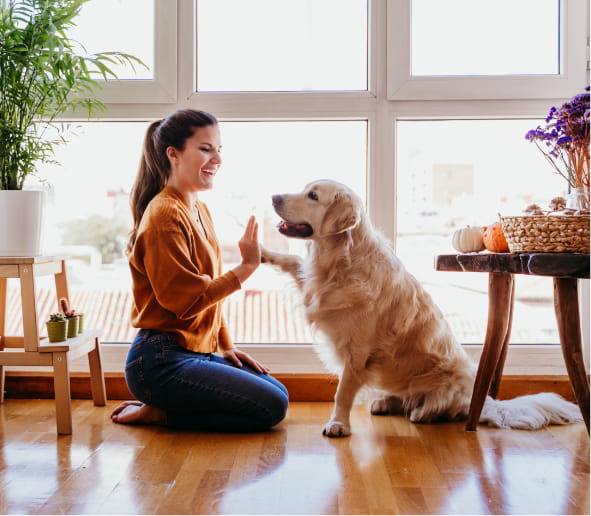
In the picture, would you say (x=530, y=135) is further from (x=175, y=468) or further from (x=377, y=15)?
(x=175, y=468)

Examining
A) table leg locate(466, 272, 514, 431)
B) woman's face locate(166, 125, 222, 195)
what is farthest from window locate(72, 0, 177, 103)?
table leg locate(466, 272, 514, 431)

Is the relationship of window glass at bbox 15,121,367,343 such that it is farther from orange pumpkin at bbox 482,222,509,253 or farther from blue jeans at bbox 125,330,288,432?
orange pumpkin at bbox 482,222,509,253

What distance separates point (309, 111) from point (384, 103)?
1.09 feet

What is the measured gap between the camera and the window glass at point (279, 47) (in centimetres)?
264

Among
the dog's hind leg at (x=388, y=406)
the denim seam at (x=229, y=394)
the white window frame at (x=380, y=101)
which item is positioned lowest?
the dog's hind leg at (x=388, y=406)

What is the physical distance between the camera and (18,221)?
218cm

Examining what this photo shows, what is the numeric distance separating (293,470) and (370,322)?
64 centimetres

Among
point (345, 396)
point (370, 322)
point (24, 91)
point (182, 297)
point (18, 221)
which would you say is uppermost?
point (24, 91)

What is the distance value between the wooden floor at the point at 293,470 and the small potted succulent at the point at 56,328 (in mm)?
336

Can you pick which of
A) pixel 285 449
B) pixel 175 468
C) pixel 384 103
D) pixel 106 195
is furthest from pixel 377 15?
pixel 175 468

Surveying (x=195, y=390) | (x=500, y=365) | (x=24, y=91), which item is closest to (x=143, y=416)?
(x=195, y=390)

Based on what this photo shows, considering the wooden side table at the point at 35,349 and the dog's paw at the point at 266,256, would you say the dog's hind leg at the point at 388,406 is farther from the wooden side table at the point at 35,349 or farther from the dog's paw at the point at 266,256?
the wooden side table at the point at 35,349

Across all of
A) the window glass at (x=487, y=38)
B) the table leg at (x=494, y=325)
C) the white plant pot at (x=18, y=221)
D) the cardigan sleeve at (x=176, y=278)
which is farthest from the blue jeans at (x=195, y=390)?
the window glass at (x=487, y=38)

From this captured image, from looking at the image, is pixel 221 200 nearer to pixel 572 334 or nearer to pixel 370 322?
pixel 370 322
